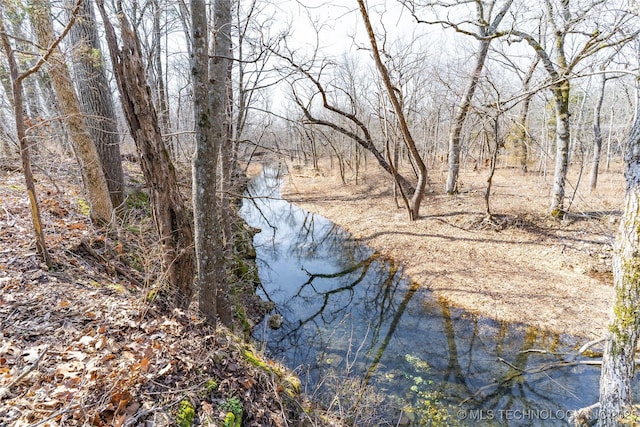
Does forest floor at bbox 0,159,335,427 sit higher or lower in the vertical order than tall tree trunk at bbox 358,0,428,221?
lower

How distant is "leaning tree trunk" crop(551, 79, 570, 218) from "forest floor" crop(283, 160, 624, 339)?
458 millimetres

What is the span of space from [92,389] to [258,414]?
1516mm

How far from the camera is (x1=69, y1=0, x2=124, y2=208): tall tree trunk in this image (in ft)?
16.9

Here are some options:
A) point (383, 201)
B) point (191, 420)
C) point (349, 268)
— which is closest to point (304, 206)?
point (383, 201)

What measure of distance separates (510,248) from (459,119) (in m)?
5.42

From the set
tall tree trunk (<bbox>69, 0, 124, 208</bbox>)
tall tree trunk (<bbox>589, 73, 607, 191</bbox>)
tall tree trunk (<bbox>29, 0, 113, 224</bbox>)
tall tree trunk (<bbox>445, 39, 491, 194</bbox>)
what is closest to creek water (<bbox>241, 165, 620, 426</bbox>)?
tall tree trunk (<bbox>29, 0, 113, 224</bbox>)

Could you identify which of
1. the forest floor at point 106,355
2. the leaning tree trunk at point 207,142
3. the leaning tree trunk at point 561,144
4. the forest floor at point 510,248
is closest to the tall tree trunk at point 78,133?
the forest floor at point 106,355

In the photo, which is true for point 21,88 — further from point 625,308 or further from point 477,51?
point 477,51

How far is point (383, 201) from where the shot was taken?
15672mm

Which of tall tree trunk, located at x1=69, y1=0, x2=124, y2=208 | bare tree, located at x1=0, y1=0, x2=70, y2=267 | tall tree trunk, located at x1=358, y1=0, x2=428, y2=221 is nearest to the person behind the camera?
bare tree, located at x1=0, y1=0, x2=70, y2=267

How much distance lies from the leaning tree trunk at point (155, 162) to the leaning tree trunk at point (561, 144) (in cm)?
1053

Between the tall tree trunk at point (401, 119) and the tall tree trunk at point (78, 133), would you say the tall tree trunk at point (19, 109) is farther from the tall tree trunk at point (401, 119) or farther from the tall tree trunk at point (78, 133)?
the tall tree trunk at point (401, 119)

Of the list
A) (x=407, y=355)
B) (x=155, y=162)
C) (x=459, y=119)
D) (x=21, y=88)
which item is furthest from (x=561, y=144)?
(x=21, y=88)

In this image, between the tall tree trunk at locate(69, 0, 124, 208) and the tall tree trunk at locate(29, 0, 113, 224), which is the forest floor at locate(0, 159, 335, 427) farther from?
the tall tree trunk at locate(69, 0, 124, 208)
